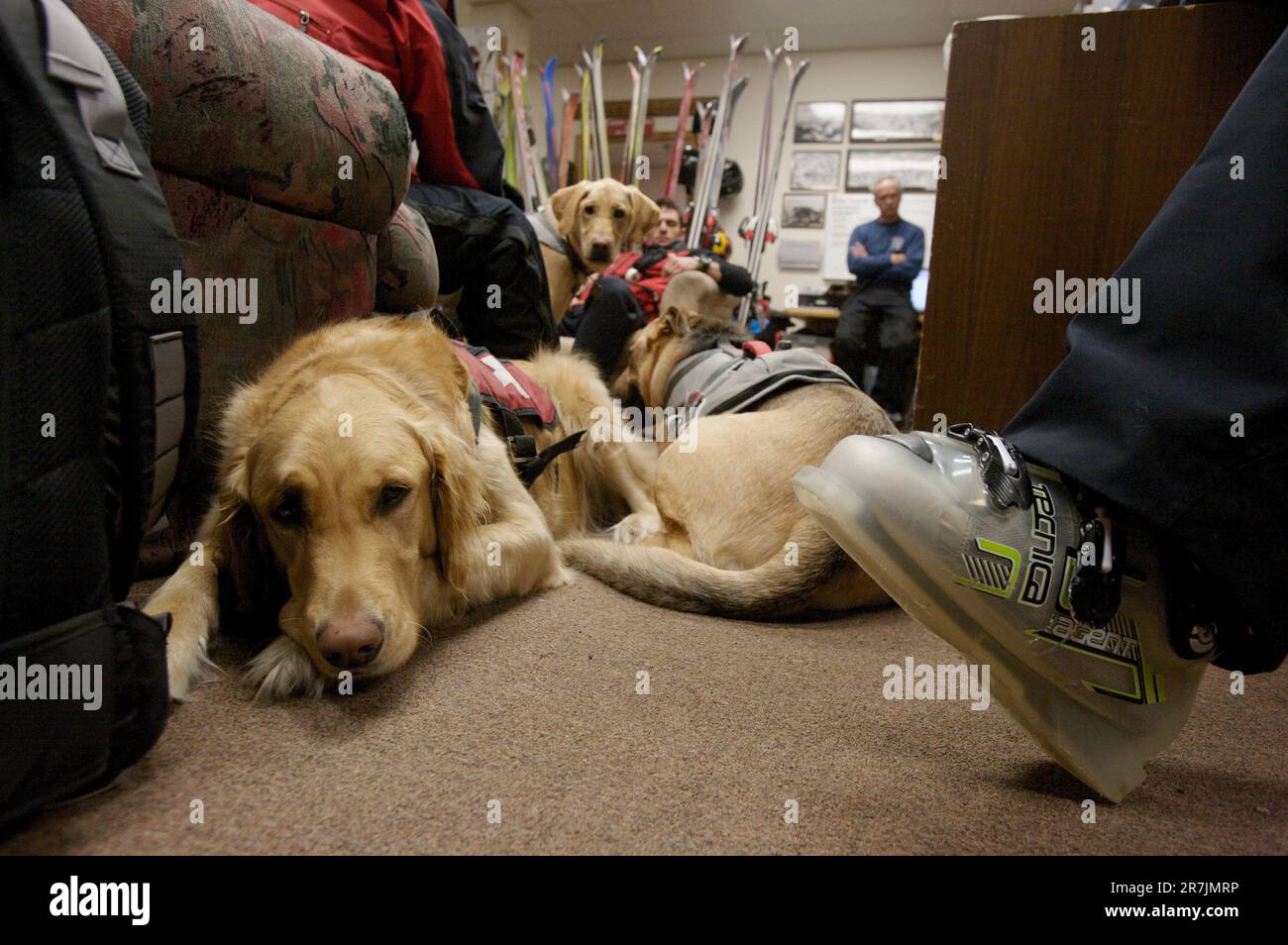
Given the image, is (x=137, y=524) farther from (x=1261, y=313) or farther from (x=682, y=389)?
(x=682, y=389)

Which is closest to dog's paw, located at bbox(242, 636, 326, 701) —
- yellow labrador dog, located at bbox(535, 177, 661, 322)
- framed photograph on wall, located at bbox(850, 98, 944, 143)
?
yellow labrador dog, located at bbox(535, 177, 661, 322)

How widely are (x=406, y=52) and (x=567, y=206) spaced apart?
6.12ft

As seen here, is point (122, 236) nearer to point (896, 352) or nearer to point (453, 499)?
point (453, 499)

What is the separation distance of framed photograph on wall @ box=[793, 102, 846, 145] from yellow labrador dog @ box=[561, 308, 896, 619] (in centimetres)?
713

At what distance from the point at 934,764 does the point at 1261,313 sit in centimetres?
64

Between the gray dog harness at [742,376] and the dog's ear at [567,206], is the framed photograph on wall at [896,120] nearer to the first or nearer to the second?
the dog's ear at [567,206]

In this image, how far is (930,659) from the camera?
1.37 metres

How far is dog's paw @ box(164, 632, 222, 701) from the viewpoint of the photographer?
97cm

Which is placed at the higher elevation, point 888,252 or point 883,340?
point 888,252

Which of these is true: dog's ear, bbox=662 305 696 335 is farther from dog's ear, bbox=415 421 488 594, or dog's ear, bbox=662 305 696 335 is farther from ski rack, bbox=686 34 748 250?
ski rack, bbox=686 34 748 250

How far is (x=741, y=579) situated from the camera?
1.54 m

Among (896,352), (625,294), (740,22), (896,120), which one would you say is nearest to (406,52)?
(625,294)

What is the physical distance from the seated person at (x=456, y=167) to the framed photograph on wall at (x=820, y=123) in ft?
21.2
